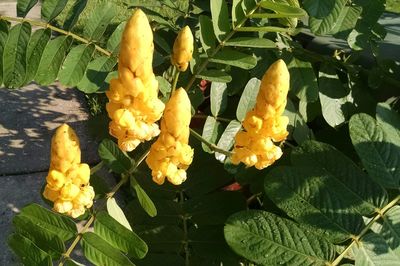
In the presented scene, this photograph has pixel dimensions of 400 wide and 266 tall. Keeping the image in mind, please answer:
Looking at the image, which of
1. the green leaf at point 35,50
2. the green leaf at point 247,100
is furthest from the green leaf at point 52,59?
the green leaf at point 247,100

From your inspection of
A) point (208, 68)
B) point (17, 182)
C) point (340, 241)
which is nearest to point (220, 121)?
point (208, 68)

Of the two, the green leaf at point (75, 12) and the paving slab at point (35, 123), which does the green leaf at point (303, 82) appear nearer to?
the green leaf at point (75, 12)

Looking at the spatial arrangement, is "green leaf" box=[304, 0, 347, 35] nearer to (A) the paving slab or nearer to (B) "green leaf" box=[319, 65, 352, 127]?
(B) "green leaf" box=[319, 65, 352, 127]

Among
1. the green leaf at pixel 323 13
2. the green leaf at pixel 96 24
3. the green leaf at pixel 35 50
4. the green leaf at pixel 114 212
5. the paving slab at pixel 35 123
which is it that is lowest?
the paving slab at pixel 35 123

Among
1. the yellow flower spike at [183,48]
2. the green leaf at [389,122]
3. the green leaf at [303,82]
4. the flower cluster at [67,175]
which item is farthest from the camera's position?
the green leaf at [303,82]

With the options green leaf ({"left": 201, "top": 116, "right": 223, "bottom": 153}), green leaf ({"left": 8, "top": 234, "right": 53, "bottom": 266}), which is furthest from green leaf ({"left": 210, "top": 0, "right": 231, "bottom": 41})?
green leaf ({"left": 8, "top": 234, "right": 53, "bottom": 266})

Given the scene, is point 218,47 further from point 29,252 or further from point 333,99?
point 29,252

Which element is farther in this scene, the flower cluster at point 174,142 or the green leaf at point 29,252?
the green leaf at point 29,252

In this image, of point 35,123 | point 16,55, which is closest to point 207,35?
point 16,55
